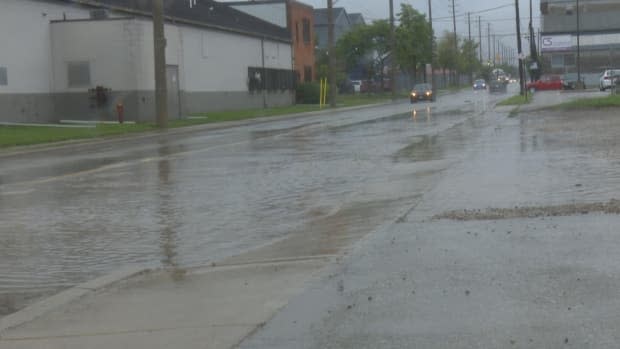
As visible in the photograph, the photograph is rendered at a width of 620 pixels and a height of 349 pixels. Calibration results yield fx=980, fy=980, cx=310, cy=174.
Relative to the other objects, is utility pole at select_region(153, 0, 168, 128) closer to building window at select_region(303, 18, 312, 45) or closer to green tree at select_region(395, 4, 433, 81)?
building window at select_region(303, 18, 312, 45)

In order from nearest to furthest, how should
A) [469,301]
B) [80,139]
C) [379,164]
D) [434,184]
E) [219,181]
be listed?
[469,301]
[434,184]
[219,181]
[379,164]
[80,139]

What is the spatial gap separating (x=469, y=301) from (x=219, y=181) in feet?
36.2

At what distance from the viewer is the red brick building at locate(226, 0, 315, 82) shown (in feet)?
255

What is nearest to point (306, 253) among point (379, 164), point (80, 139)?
point (379, 164)

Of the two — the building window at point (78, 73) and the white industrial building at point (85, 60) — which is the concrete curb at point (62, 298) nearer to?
the white industrial building at point (85, 60)

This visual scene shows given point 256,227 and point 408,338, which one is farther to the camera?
point 256,227

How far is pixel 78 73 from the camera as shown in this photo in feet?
146

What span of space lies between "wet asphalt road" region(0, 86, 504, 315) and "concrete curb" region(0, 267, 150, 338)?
1.12ft

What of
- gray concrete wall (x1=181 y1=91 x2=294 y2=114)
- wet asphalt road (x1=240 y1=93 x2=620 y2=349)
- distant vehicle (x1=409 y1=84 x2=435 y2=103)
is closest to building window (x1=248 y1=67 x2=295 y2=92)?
gray concrete wall (x1=181 y1=91 x2=294 y2=114)

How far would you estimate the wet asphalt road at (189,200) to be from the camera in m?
10.8

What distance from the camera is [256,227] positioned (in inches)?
496

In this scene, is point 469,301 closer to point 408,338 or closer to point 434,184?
point 408,338

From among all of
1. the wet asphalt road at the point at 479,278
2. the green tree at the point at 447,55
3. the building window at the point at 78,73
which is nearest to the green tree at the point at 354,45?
the green tree at the point at 447,55

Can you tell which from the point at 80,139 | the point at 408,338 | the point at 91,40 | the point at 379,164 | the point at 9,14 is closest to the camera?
the point at 408,338
